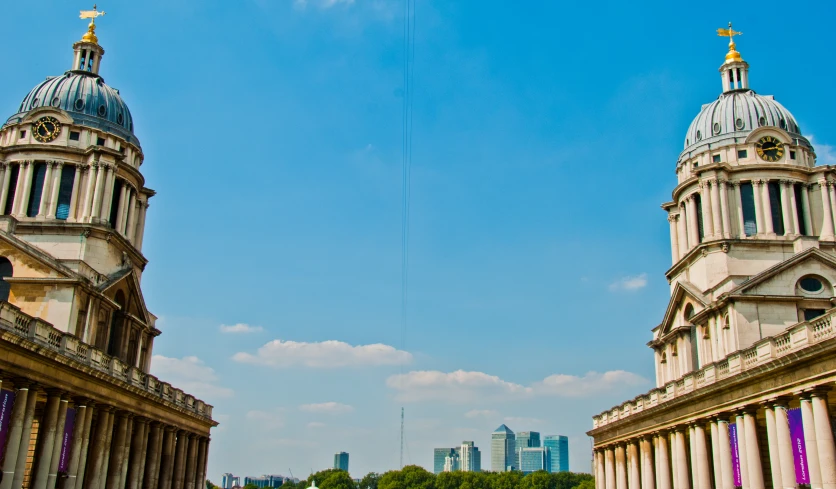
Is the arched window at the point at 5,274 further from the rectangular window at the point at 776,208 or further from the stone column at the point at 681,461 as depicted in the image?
the rectangular window at the point at 776,208

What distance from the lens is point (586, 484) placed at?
19462cm

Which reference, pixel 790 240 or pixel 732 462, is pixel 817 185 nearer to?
pixel 790 240

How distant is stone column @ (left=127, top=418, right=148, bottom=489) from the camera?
58.1 metres

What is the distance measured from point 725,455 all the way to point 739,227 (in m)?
22.8

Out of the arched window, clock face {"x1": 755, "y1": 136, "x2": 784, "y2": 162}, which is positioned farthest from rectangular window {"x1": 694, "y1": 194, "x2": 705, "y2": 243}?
the arched window

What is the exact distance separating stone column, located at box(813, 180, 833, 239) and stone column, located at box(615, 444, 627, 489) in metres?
24.9

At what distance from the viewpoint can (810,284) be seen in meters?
58.8

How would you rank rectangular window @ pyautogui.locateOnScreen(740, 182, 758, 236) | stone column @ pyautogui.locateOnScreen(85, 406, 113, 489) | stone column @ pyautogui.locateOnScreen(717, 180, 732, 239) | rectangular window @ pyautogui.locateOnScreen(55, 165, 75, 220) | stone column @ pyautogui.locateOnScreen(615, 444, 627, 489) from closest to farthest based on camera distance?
stone column @ pyautogui.locateOnScreen(85, 406, 113, 489) < rectangular window @ pyautogui.locateOnScreen(55, 165, 75, 220) < stone column @ pyautogui.locateOnScreen(717, 180, 732, 239) < rectangular window @ pyautogui.locateOnScreen(740, 182, 758, 236) < stone column @ pyautogui.locateOnScreen(615, 444, 627, 489)

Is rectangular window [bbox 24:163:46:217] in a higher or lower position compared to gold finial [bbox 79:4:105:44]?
lower

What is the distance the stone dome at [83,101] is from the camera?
6788 cm

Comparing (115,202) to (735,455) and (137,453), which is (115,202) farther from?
(735,455)

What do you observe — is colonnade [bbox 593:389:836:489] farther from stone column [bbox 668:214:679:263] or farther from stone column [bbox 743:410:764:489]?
stone column [bbox 668:214:679:263]

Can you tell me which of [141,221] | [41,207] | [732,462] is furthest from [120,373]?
[732,462]

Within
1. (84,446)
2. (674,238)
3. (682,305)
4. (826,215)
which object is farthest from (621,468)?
(84,446)
